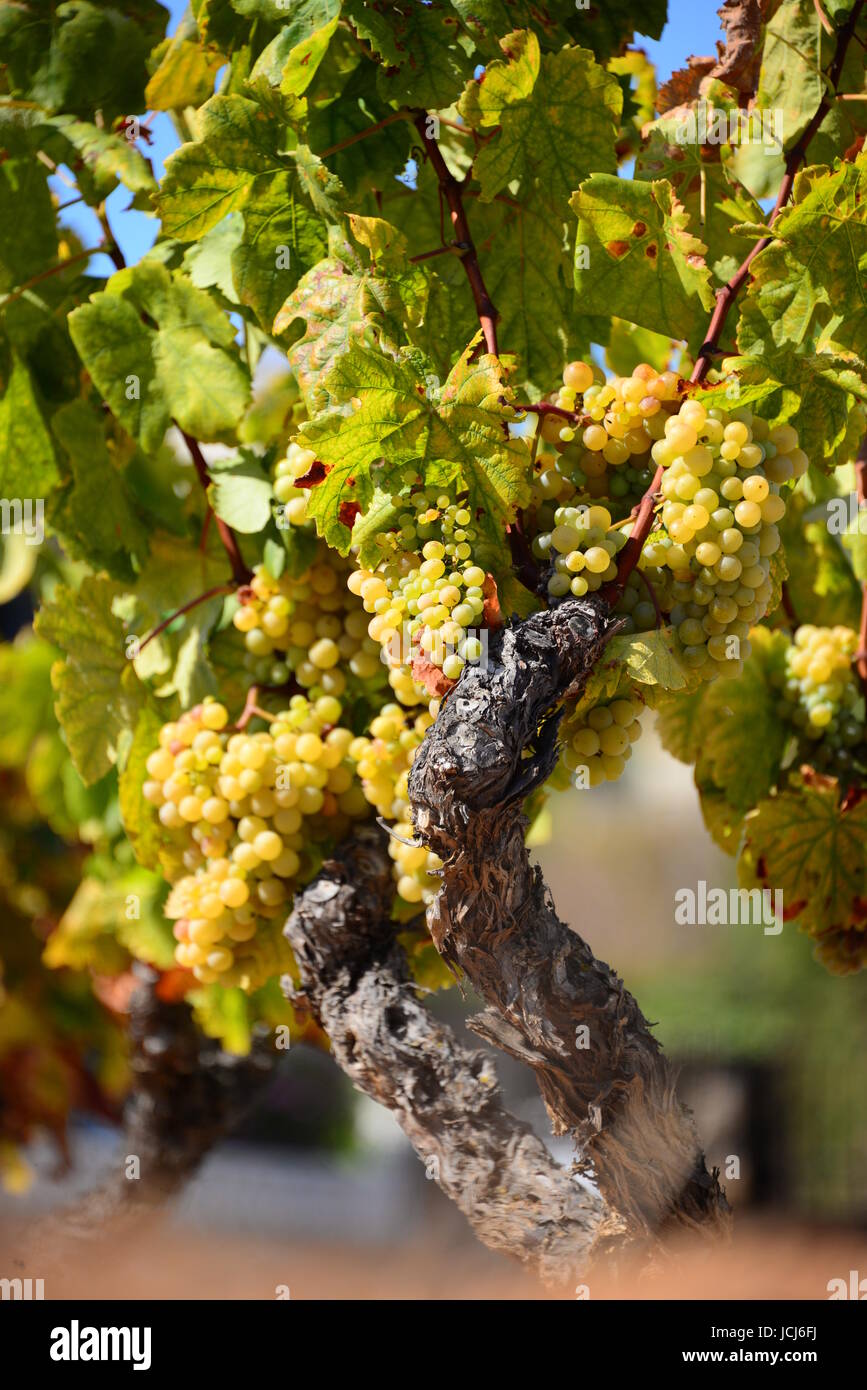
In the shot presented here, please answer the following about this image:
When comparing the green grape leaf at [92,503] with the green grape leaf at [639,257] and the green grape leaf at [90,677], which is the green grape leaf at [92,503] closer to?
the green grape leaf at [90,677]

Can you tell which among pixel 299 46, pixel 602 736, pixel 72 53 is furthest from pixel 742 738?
pixel 72 53

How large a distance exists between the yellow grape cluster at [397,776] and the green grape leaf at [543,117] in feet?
0.95

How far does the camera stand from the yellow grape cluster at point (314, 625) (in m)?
0.72

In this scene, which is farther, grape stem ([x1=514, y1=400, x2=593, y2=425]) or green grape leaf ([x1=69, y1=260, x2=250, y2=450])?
green grape leaf ([x1=69, y1=260, x2=250, y2=450])

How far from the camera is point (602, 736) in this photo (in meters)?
0.54

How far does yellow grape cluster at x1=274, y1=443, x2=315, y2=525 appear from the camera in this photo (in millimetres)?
562

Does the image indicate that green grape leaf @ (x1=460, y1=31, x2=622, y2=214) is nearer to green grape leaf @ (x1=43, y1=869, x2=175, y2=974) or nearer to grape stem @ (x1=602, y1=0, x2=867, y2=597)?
grape stem @ (x1=602, y1=0, x2=867, y2=597)

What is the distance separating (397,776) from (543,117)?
1.18ft

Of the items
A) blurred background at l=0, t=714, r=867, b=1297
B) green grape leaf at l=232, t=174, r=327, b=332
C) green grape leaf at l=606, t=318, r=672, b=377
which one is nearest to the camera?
green grape leaf at l=232, t=174, r=327, b=332

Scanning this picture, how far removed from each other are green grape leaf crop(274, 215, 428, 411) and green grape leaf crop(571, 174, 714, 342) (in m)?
0.09

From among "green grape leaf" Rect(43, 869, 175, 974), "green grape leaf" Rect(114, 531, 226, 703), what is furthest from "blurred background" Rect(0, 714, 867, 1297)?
"green grape leaf" Rect(114, 531, 226, 703)

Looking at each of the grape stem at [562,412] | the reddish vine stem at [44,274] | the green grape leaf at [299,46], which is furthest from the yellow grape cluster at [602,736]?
the reddish vine stem at [44,274]

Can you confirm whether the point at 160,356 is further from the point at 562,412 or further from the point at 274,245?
the point at 562,412
